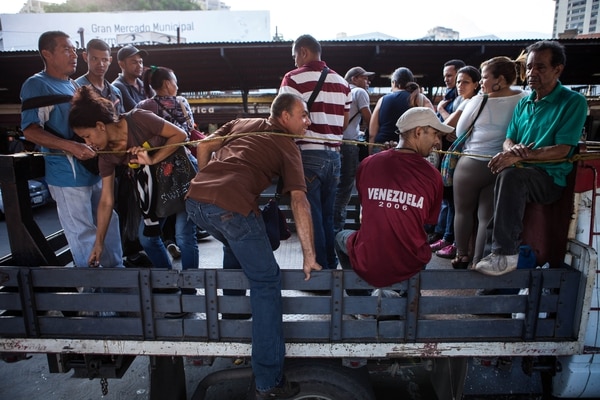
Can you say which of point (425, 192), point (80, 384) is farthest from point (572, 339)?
point (80, 384)

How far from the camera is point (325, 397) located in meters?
2.17

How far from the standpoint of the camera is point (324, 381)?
217 cm

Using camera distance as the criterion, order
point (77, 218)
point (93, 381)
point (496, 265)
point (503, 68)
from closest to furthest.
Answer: point (496, 265)
point (77, 218)
point (503, 68)
point (93, 381)

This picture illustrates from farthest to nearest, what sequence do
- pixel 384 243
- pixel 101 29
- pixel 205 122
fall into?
1. pixel 101 29
2. pixel 205 122
3. pixel 384 243

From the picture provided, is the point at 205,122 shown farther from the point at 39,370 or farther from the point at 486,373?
the point at 486,373

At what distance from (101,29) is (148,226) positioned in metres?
35.3

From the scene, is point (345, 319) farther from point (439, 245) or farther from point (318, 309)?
point (439, 245)

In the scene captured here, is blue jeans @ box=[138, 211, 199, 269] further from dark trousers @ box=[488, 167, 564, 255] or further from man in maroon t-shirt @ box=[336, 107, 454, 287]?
dark trousers @ box=[488, 167, 564, 255]

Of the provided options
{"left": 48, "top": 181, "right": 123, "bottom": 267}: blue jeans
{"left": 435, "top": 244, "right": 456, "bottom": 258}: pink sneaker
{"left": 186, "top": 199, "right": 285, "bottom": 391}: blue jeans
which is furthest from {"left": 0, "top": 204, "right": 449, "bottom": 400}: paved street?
{"left": 186, "top": 199, "right": 285, "bottom": 391}: blue jeans

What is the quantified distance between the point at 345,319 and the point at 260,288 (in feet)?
1.70

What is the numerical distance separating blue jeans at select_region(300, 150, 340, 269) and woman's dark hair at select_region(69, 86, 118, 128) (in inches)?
50.6

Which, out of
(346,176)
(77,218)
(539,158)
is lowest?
(77,218)

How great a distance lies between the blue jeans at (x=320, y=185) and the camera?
2.72 m

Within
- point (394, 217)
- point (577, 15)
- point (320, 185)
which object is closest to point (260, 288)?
point (394, 217)
